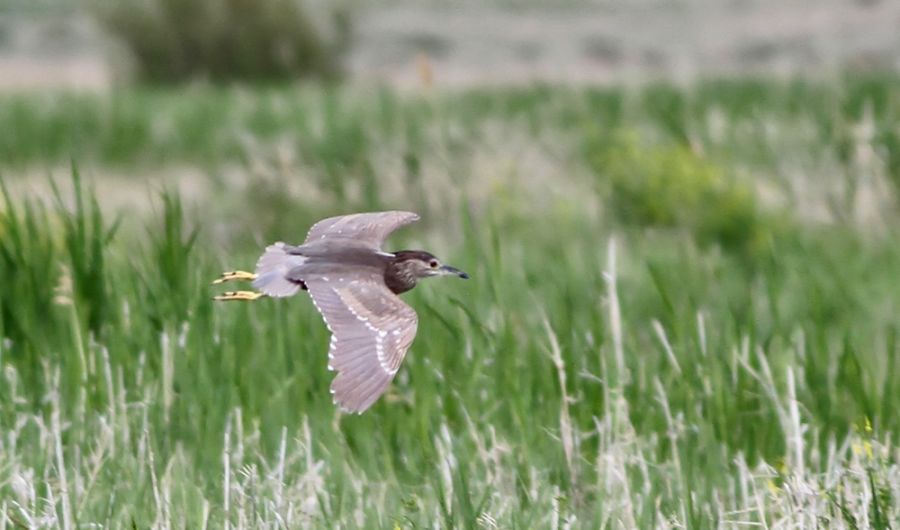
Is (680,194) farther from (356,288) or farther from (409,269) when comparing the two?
(356,288)

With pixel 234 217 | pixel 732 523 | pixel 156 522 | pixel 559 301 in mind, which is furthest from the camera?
pixel 234 217

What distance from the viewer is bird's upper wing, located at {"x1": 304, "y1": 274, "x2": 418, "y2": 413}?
189 centimetres

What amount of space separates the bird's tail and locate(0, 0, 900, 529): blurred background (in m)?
0.52

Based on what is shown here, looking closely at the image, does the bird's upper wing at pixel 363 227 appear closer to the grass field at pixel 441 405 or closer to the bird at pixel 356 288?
the bird at pixel 356 288

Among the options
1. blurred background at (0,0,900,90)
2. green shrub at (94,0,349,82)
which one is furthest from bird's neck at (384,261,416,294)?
green shrub at (94,0,349,82)

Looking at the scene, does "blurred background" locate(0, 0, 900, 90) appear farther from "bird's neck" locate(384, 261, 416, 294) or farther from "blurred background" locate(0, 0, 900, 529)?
"bird's neck" locate(384, 261, 416, 294)

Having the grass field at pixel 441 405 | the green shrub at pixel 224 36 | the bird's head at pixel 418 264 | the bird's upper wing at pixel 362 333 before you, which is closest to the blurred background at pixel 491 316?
the grass field at pixel 441 405

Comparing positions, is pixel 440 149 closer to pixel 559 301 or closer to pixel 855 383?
pixel 559 301

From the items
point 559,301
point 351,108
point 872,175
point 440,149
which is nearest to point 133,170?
point 351,108

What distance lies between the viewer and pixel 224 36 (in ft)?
58.0

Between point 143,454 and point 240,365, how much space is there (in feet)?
1.57

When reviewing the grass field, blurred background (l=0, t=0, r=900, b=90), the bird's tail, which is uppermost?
the bird's tail

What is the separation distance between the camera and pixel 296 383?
11.1ft

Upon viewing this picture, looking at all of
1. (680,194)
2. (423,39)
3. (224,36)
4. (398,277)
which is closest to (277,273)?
(398,277)
